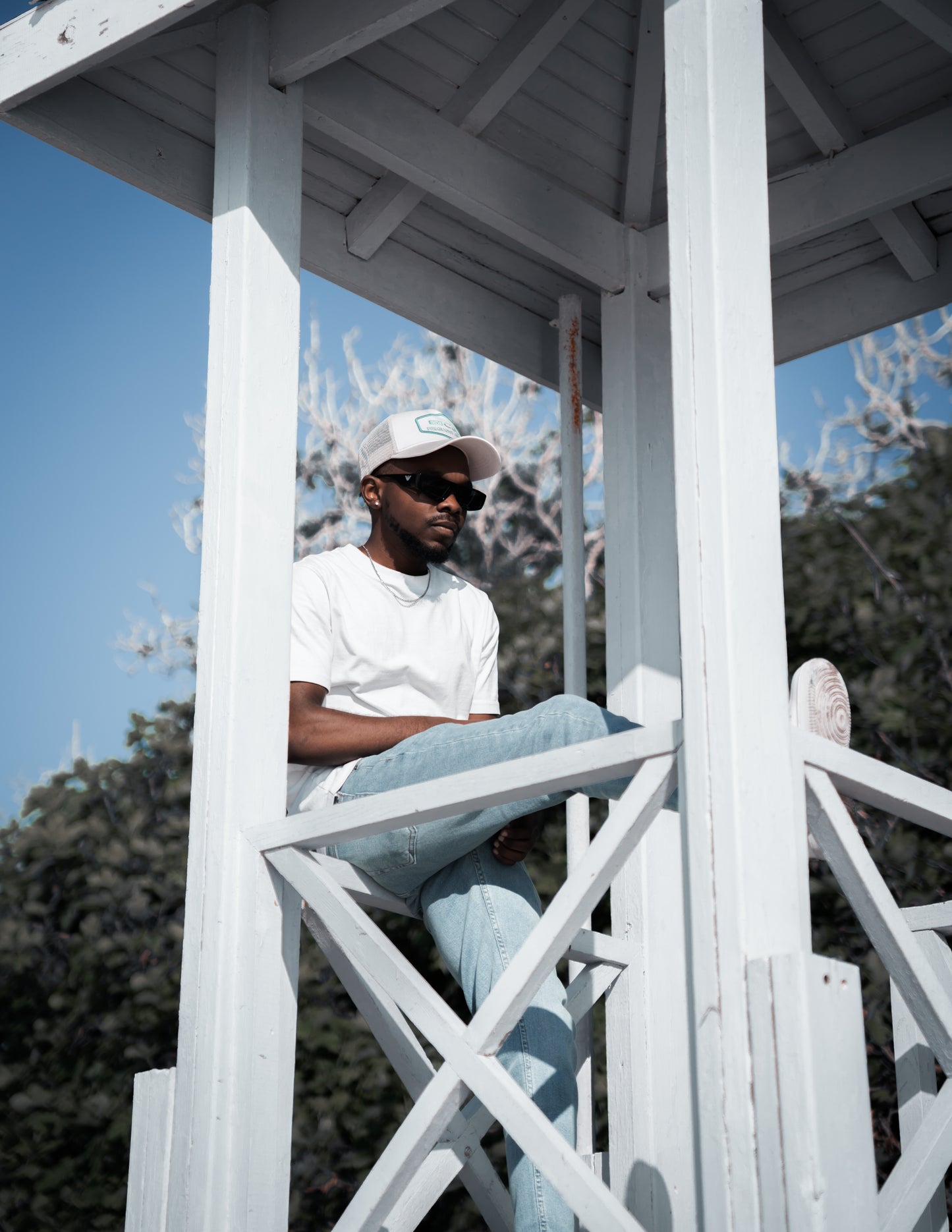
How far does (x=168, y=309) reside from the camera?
13477mm

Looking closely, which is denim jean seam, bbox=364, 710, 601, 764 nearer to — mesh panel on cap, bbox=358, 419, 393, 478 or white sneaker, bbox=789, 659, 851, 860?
white sneaker, bbox=789, 659, 851, 860

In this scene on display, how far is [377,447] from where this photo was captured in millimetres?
3395

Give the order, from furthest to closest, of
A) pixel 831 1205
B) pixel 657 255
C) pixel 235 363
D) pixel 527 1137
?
pixel 657 255, pixel 235 363, pixel 527 1137, pixel 831 1205

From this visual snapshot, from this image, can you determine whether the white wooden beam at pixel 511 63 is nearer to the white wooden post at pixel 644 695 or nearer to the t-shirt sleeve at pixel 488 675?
the white wooden post at pixel 644 695

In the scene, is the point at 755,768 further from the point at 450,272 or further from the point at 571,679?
the point at 450,272

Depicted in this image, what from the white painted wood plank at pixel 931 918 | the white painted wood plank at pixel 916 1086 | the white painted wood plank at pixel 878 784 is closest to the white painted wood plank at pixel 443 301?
the white painted wood plank at pixel 931 918

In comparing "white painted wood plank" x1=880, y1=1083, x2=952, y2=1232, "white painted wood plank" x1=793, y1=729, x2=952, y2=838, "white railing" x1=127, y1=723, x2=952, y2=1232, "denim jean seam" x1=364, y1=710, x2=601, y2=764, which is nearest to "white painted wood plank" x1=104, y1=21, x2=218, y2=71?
"denim jean seam" x1=364, y1=710, x2=601, y2=764

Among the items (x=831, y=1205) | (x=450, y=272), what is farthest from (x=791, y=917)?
(x=450, y=272)

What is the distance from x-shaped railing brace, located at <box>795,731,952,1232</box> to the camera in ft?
6.75

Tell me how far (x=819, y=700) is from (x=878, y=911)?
0.76 m

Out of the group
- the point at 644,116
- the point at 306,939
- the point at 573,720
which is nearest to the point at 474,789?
the point at 573,720

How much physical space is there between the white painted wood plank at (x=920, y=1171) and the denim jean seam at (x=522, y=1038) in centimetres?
56

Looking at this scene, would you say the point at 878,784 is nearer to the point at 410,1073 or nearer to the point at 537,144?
the point at 410,1073

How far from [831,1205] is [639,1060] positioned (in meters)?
1.62
